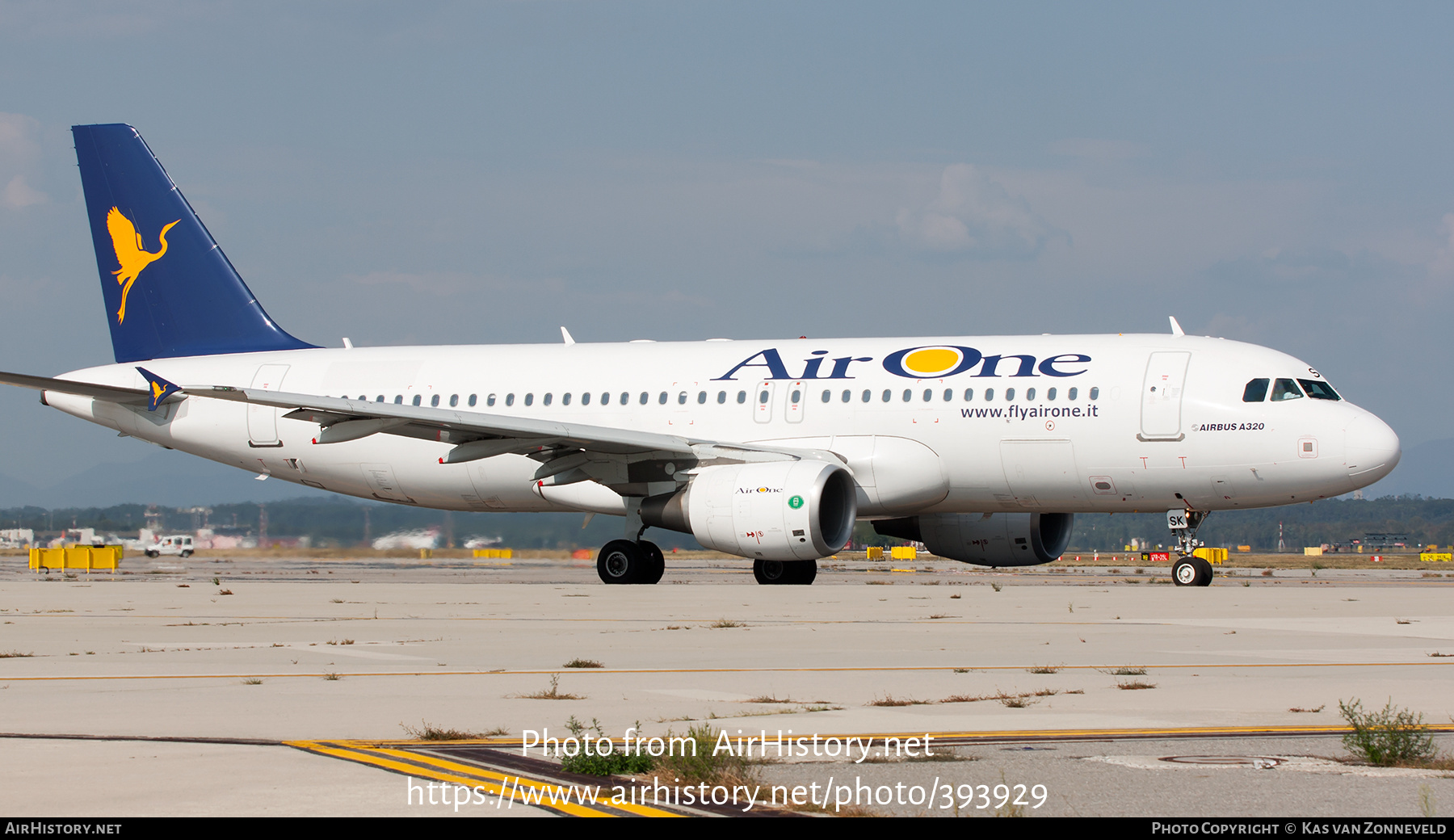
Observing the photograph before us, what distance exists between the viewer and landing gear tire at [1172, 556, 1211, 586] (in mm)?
23219

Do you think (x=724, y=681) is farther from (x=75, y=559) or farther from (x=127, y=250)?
(x=75, y=559)

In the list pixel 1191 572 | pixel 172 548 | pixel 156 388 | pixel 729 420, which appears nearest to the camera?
pixel 1191 572

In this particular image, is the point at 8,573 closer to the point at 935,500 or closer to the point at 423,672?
the point at 935,500

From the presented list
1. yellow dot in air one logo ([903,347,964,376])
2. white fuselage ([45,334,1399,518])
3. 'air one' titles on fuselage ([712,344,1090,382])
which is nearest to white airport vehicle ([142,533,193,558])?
white fuselage ([45,334,1399,518])

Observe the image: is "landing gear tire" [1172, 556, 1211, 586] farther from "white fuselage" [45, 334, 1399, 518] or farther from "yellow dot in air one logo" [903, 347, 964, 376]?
"yellow dot in air one logo" [903, 347, 964, 376]

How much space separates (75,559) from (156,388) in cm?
1024

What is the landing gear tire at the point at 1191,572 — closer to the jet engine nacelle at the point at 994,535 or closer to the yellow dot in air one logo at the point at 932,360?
the jet engine nacelle at the point at 994,535

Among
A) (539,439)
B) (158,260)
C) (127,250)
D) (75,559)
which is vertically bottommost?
(75,559)

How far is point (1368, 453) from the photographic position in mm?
22047

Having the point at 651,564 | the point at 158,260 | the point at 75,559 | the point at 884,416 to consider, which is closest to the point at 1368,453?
the point at 884,416

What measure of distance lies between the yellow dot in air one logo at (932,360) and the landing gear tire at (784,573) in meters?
3.81

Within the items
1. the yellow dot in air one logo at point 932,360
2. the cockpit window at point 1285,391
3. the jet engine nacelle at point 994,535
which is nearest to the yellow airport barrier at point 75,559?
the jet engine nacelle at point 994,535

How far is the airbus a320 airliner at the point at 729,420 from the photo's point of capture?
22516 mm
